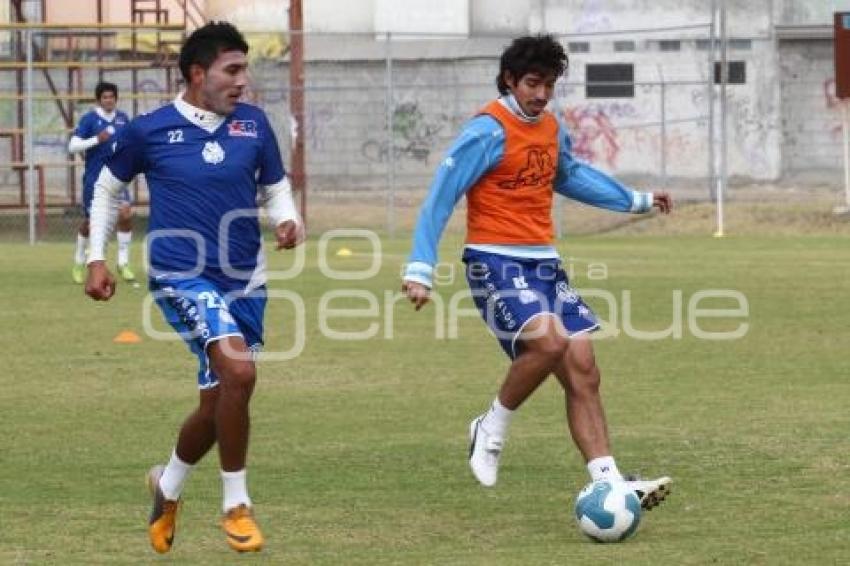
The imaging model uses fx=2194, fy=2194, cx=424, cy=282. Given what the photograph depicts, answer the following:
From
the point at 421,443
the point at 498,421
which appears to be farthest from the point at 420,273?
the point at 421,443

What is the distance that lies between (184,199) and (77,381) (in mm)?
6315

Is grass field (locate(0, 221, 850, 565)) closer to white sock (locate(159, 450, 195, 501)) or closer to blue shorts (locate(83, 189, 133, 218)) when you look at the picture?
white sock (locate(159, 450, 195, 501))

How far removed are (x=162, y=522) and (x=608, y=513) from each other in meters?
1.69

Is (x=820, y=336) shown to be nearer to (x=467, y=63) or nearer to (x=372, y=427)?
(x=372, y=427)

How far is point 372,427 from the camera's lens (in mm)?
12039

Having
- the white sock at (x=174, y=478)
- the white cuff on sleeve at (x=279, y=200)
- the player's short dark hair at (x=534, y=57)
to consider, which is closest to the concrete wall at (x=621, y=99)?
the player's short dark hair at (x=534, y=57)

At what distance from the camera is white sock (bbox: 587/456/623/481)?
8.73 metres

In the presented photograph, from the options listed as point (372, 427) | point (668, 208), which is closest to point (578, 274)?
point (372, 427)

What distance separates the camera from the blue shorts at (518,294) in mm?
9219

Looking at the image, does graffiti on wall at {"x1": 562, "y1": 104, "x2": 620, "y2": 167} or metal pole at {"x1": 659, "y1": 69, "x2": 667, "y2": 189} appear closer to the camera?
metal pole at {"x1": 659, "y1": 69, "x2": 667, "y2": 189}

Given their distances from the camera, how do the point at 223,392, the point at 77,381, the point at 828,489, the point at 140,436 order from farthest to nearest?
the point at 77,381 → the point at 140,436 → the point at 828,489 → the point at 223,392

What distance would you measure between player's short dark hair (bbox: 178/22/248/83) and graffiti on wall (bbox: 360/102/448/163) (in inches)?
1499

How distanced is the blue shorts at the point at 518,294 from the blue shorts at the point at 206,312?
3.95 ft

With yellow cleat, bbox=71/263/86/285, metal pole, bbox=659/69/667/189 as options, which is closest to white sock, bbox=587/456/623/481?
yellow cleat, bbox=71/263/86/285
